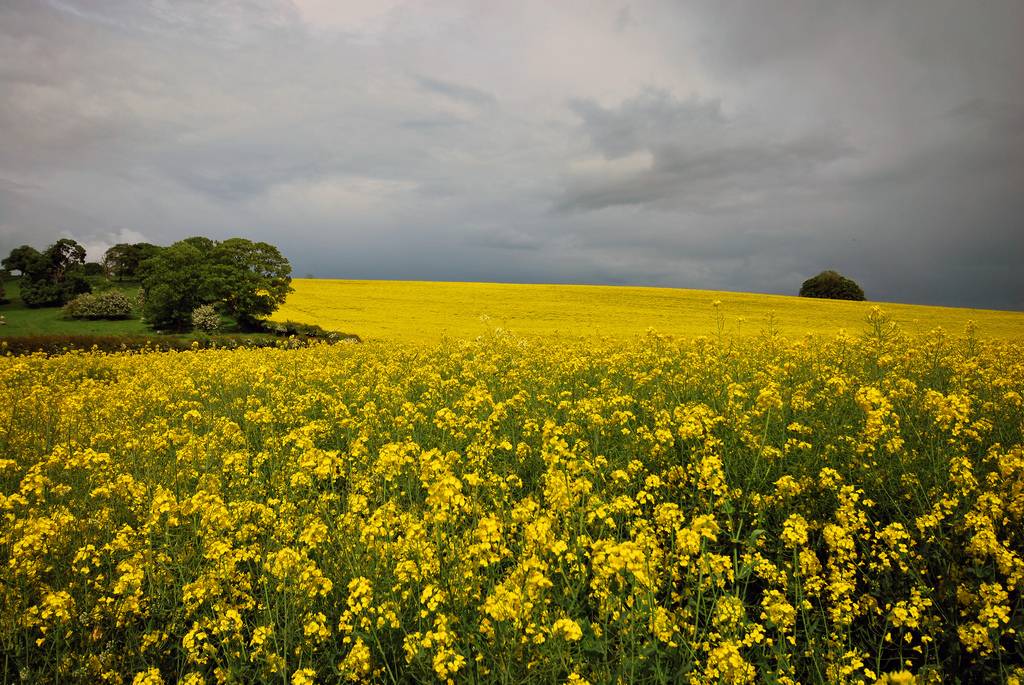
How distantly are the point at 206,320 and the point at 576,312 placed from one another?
2523 cm

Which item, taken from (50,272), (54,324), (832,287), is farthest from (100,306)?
(832,287)

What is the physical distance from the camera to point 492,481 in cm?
460

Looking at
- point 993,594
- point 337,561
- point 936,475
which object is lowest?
point 337,561

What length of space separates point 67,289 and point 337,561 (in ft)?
198

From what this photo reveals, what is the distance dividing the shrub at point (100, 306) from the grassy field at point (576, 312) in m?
12.5

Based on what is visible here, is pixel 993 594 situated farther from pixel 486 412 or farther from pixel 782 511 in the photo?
pixel 486 412

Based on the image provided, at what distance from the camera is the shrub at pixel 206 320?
34.4 meters

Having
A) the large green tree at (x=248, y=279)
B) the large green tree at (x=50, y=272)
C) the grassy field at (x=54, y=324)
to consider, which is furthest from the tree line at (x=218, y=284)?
the large green tree at (x=50, y=272)

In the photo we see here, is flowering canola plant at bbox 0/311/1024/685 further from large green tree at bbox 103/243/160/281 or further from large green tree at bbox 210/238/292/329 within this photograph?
large green tree at bbox 103/243/160/281

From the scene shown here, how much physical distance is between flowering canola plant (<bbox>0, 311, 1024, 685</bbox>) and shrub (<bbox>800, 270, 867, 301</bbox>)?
256 feet

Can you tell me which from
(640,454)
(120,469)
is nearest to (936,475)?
(640,454)

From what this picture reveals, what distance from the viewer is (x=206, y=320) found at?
34.5 metres

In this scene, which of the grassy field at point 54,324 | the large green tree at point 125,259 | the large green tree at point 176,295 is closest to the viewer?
the grassy field at point 54,324

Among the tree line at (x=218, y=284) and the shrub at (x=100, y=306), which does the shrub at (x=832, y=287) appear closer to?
the tree line at (x=218, y=284)
